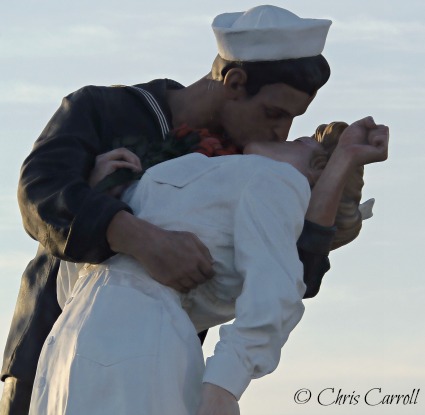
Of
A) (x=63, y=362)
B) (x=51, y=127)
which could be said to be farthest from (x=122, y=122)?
(x=63, y=362)

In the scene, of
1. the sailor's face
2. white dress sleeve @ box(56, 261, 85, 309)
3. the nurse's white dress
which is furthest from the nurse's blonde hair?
white dress sleeve @ box(56, 261, 85, 309)

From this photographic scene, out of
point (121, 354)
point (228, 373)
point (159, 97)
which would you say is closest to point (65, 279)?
point (121, 354)

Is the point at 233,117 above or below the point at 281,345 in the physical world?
above

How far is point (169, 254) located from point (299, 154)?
0.89 metres

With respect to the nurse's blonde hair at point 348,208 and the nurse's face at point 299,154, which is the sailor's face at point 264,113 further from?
the nurse's blonde hair at point 348,208

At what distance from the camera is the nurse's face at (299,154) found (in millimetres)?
7453

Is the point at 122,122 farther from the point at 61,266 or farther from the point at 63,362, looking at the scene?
the point at 63,362

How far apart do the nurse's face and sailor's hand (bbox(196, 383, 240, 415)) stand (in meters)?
1.21

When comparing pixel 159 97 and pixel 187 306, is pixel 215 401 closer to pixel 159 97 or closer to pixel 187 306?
pixel 187 306

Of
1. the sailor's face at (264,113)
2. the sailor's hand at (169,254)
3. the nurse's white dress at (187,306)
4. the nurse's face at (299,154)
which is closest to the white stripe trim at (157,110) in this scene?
the sailor's face at (264,113)

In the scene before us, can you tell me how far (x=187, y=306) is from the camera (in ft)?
23.1

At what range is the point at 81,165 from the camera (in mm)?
7383

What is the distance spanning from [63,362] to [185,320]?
1.58 ft

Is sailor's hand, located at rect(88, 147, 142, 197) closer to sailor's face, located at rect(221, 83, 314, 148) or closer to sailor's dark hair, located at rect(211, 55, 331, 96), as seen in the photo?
sailor's face, located at rect(221, 83, 314, 148)
